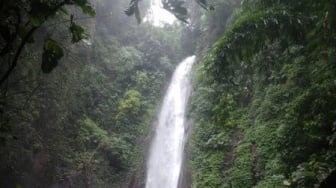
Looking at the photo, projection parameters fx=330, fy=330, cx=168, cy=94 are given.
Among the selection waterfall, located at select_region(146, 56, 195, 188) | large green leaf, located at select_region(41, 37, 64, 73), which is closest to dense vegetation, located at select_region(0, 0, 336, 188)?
large green leaf, located at select_region(41, 37, 64, 73)

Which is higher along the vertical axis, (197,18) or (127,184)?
(197,18)

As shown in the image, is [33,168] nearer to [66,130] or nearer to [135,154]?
[66,130]

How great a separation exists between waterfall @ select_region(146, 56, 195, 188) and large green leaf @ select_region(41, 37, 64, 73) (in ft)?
31.3

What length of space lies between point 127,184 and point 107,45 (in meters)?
7.95

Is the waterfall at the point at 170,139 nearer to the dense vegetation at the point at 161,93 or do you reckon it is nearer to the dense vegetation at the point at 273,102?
the dense vegetation at the point at 161,93

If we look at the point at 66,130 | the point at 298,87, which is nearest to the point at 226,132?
the point at 298,87

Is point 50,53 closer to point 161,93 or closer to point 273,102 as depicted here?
point 273,102

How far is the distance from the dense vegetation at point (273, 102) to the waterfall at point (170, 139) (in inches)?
106

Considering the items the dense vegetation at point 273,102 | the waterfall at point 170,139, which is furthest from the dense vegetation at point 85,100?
the dense vegetation at point 273,102

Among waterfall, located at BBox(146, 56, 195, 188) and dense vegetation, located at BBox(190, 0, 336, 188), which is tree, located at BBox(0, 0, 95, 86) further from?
waterfall, located at BBox(146, 56, 195, 188)

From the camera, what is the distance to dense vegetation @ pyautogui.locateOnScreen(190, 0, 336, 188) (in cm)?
422

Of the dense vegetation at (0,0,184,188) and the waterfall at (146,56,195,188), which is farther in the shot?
the waterfall at (146,56,195,188)

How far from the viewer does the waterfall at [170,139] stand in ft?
39.1

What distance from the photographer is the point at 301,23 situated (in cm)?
428
